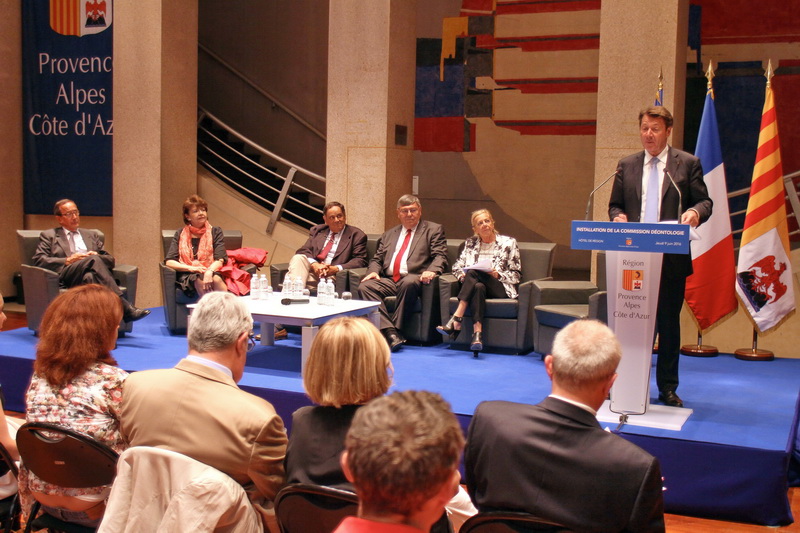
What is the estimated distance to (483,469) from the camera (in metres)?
2.06

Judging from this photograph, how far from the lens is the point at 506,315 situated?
19.9ft

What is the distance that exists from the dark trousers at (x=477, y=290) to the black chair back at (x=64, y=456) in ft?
12.6

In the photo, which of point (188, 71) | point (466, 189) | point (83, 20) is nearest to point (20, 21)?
point (83, 20)

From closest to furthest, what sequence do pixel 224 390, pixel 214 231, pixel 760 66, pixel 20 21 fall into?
pixel 224 390 → pixel 214 231 → pixel 760 66 → pixel 20 21

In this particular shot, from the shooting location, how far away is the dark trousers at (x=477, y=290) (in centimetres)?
598

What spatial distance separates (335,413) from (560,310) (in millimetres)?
3753

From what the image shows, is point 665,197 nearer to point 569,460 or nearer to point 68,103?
point 569,460

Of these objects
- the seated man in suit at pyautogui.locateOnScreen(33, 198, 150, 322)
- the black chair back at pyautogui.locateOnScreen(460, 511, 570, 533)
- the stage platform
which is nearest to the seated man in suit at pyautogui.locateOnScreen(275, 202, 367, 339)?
the stage platform

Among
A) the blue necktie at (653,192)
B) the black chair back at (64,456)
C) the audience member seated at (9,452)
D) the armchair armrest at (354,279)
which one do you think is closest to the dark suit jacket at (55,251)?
the armchair armrest at (354,279)

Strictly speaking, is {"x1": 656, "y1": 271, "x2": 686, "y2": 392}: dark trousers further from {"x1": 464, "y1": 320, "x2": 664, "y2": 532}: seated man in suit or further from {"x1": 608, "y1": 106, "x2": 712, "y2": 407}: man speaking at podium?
{"x1": 464, "y1": 320, "x2": 664, "y2": 532}: seated man in suit

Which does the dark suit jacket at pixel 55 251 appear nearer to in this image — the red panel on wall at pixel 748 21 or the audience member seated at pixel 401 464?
the audience member seated at pixel 401 464

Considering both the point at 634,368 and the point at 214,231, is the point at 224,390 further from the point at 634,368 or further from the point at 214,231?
the point at 214,231

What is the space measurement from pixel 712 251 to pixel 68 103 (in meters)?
6.87

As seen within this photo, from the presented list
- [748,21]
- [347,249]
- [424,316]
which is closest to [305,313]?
[424,316]
